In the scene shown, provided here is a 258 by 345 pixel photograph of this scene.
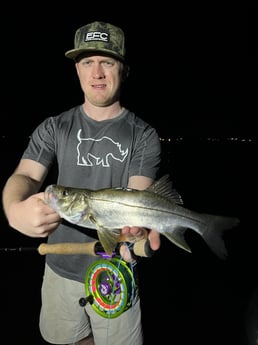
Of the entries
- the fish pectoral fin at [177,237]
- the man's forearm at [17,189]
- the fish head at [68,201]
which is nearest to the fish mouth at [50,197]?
the fish head at [68,201]

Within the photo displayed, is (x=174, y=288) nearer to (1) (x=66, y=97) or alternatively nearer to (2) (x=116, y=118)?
(2) (x=116, y=118)

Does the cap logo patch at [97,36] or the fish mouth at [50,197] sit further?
the cap logo patch at [97,36]

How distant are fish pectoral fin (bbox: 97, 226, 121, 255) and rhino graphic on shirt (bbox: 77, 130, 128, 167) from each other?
73 cm

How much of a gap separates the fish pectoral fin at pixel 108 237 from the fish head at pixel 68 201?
19 cm

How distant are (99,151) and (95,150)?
0.04 m

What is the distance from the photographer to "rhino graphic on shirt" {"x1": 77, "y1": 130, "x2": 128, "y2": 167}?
2762mm

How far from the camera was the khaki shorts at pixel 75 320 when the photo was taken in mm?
2865

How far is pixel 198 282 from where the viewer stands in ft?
19.4

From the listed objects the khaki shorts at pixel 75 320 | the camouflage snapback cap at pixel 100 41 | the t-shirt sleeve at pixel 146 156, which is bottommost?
the khaki shorts at pixel 75 320

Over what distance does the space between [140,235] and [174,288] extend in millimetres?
3901

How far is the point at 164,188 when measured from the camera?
2305 millimetres

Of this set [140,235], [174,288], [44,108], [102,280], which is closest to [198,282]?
[174,288]

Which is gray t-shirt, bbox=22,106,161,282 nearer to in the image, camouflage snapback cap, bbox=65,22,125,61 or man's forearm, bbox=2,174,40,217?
man's forearm, bbox=2,174,40,217

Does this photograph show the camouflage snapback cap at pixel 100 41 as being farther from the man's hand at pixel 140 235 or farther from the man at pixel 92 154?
the man's hand at pixel 140 235
